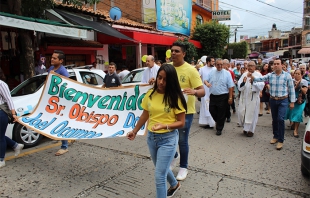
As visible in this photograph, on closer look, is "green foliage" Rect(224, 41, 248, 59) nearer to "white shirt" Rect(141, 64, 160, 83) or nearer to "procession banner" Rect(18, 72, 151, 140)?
"white shirt" Rect(141, 64, 160, 83)

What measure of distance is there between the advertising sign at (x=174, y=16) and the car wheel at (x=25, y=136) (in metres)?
15.0

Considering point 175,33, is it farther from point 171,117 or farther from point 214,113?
point 171,117

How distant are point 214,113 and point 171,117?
4.14 metres

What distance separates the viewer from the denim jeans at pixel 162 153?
9.25 feet

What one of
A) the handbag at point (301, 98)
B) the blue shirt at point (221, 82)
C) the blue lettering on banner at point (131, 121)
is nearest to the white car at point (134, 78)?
the blue shirt at point (221, 82)

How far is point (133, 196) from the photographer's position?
3537mm

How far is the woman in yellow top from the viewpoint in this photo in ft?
9.25

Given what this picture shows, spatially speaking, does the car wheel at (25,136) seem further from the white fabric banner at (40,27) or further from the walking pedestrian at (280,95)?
the walking pedestrian at (280,95)

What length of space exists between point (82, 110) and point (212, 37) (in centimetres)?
2024

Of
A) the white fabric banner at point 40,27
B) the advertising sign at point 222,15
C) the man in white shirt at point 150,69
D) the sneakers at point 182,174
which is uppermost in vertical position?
the advertising sign at point 222,15

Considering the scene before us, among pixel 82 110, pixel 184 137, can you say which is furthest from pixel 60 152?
pixel 184 137

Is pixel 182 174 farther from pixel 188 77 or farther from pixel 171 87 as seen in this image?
pixel 171 87

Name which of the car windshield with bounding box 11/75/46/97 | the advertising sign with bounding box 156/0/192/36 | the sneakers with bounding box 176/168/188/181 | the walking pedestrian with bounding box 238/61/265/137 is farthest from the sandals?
the advertising sign with bounding box 156/0/192/36

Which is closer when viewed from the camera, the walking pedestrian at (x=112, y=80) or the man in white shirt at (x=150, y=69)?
the man in white shirt at (x=150, y=69)
